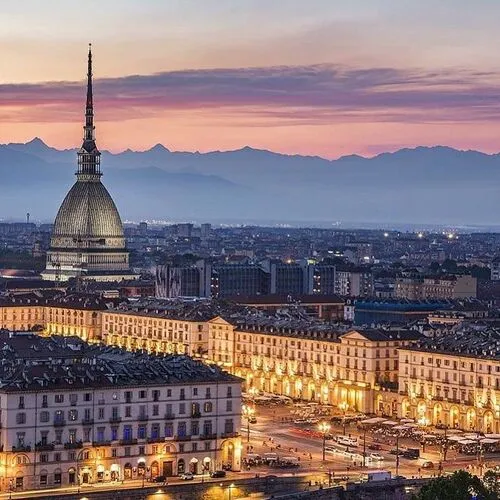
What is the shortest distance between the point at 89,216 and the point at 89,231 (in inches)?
64.4

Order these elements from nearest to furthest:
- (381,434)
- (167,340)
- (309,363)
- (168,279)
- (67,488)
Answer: (67,488)
(381,434)
(309,363)
(167,340)
(168,279)

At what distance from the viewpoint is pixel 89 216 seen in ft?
648

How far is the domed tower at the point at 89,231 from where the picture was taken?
195m

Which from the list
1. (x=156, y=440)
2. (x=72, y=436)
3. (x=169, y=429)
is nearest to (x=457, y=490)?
(x=156, y=440)

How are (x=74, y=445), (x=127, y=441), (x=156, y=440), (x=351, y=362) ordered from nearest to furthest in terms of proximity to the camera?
(x=74, y=445), (x=127, y=441), (x=156, y=440), (x=351, y=362)

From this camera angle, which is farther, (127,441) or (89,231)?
(89,231)

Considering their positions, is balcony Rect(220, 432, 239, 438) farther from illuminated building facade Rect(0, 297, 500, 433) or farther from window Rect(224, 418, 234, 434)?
illuminated building facade Rect(0, 297, 500, 433)

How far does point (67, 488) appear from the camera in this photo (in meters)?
74.0

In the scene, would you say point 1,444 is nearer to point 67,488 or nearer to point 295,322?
point 67,488

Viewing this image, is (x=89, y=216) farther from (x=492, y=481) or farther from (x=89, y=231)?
(x=492, y=481)

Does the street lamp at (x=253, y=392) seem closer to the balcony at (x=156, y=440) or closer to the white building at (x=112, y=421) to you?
the white building at (x=112, y=421)

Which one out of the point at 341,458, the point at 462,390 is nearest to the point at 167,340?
the point at 462,390

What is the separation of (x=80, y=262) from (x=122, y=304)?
51.8 meters

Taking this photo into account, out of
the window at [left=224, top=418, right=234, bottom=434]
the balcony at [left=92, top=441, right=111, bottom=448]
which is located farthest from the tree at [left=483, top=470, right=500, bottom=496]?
the balcony at [left=92, top=441, right=111, bottom=448]
